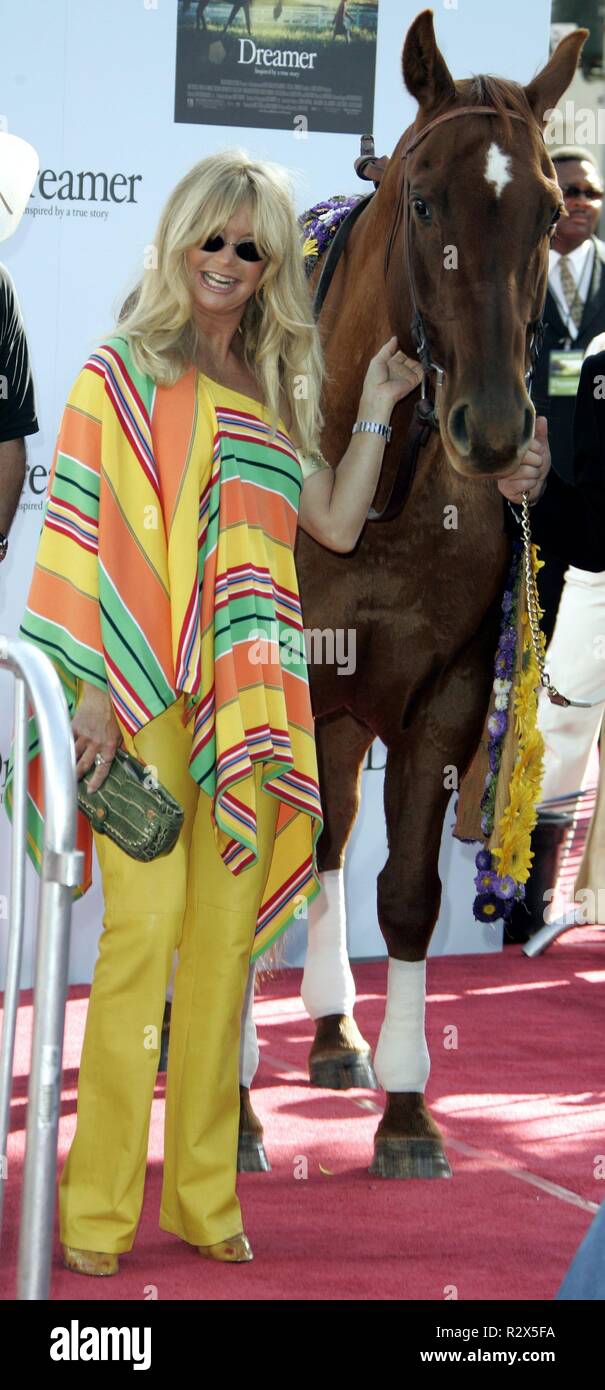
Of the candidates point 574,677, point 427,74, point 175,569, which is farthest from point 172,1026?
point 574,677

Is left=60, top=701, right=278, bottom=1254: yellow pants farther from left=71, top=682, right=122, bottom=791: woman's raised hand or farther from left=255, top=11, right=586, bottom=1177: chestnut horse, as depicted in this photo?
left=255, top=11, right=586, bottom=1177: chestnut horse

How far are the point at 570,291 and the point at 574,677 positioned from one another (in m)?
1.91

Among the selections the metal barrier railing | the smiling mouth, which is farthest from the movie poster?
the metal barrier railing

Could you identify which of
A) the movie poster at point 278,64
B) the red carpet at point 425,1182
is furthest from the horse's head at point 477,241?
the movie poster at point 278,64

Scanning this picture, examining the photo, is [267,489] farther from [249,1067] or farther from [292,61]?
[292,61]

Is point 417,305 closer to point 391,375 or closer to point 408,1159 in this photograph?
point 391,375

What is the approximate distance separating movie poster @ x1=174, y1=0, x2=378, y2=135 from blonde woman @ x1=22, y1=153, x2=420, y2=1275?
8.31 feet

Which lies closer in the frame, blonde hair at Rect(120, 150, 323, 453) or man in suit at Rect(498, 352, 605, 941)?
blonde hair at Rect(120, 150, 323, 453)

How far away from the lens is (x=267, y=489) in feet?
9.66

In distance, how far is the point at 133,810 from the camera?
2.74m

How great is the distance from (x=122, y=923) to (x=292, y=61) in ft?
11.3

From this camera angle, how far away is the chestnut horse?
3.02 meters

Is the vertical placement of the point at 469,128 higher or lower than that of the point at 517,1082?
higher

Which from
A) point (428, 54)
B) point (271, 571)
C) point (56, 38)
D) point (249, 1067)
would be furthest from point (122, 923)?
point (56, 38)
